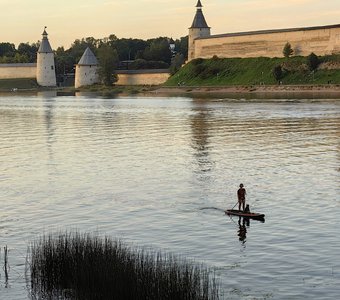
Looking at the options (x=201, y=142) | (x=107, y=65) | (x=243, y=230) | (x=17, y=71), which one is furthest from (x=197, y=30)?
(x=243, y=230)

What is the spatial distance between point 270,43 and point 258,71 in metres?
8.12

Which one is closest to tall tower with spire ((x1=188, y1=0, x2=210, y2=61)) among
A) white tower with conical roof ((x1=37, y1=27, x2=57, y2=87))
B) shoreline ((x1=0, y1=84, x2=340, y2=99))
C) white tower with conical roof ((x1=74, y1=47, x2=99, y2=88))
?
shoreline ((x1=0, y1=84, x2=340, y2=99))

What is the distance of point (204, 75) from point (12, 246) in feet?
307

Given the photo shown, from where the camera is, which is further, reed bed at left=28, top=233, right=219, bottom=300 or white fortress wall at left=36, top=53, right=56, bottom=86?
white fortress wall at left=36, top=53, right=56, bottom=86

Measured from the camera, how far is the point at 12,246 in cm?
1527

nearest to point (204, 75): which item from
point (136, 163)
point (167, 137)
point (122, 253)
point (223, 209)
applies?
point (167, 137)

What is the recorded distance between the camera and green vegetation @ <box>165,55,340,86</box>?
302ft

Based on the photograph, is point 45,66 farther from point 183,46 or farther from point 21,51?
point 21,51

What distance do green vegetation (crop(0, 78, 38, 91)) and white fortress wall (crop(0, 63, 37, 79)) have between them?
1.42 meters

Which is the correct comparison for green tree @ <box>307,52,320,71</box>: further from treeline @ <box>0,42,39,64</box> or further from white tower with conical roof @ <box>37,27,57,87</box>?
treeline @ <box>0,42,39,64</box>

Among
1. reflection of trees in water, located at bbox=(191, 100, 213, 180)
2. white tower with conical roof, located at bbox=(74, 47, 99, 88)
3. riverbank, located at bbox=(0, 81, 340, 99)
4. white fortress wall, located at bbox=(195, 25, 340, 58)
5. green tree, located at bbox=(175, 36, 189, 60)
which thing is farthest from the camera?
green tree, located at bbox=(175, 36, 189, 60)

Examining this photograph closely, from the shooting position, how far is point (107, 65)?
118062 millimetres

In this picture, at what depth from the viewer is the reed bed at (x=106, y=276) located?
10742 millimetres

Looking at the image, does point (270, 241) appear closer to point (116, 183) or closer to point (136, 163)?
point (116, 183)
